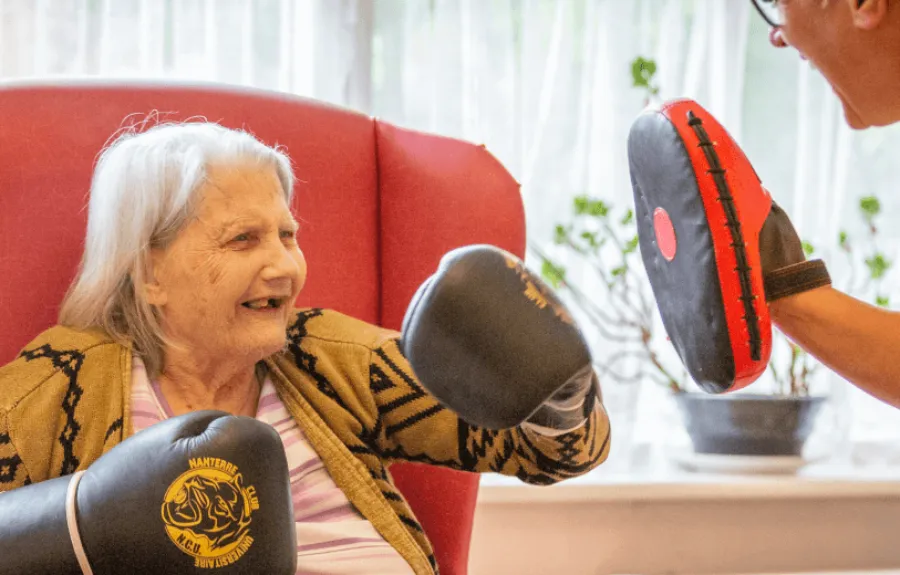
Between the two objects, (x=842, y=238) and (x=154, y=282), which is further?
(x=842, y=238)

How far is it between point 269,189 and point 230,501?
47 centimetres

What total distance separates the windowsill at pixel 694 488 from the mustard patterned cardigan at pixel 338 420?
0.47 metres

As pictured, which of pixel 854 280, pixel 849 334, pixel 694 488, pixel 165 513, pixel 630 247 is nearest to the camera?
pixel 165 513

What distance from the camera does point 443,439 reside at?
1212 mm

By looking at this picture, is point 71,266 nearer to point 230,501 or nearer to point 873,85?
point 230,501

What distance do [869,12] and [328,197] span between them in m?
0.71

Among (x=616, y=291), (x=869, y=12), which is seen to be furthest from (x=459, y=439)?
(x=616, y=291)

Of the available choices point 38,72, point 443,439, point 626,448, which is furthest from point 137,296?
point 626,448

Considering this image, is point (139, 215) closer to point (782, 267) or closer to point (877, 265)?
point (782, 267)

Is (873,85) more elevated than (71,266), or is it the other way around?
(873,85)

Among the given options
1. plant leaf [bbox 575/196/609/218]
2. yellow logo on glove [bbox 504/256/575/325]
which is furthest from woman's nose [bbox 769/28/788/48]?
plant leaf [bbox 575/196/609/218]

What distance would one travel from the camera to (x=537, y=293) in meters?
0.87

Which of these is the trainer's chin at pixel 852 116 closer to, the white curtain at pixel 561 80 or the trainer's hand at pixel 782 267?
the trainer's hand at pixel 782 267

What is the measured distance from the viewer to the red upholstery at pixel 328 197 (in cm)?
125
